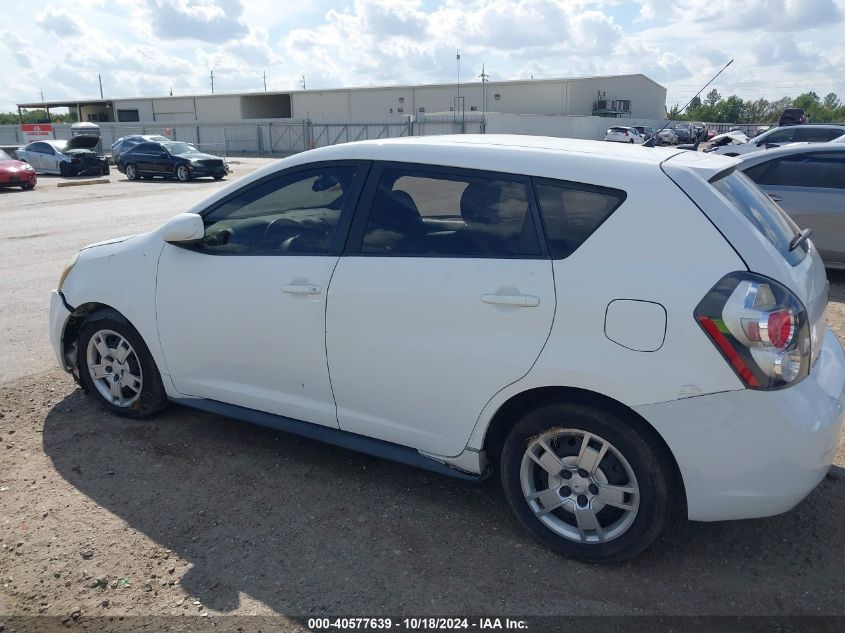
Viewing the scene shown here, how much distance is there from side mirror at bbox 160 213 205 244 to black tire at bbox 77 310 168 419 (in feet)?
2.50

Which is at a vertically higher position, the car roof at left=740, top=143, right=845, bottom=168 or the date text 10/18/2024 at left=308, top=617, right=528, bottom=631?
the car roof at left=740, top=143, right=845, bottom=168

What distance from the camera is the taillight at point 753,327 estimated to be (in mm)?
2600

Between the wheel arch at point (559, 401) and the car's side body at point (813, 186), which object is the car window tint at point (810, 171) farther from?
the wheel arch at point (559, 401)

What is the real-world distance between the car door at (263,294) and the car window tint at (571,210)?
103 centimetres

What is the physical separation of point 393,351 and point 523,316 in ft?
2.26

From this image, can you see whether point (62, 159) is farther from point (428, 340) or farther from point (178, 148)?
point (428, 340)

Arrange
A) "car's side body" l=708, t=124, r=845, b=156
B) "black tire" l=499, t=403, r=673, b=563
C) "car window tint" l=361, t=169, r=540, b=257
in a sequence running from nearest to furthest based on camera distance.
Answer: "black tire" l=499, t=403, r=673, b=563, "car window tint" l=361, t=169, r=540, b=257, "car's side body" l=708, t=124, r=845, b=156

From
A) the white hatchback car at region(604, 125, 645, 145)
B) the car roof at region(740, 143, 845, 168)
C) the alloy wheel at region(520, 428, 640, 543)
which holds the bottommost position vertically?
the alloy wheel at region(520, 428, 640, 543)

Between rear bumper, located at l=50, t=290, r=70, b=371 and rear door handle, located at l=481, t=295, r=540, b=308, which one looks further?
rear bumper, located at l=50, t=290, r=70, b=371

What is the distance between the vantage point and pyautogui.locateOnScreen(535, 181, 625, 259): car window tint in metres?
2.91

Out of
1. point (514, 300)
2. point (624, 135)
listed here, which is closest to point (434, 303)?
point (514, 300)

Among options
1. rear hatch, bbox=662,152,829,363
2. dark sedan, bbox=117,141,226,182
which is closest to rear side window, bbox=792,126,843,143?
rear hatch, bbox=662,152,829,363

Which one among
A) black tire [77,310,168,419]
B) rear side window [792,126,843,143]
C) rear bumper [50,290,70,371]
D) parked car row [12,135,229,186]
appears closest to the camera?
black tire [77,310,168,419]

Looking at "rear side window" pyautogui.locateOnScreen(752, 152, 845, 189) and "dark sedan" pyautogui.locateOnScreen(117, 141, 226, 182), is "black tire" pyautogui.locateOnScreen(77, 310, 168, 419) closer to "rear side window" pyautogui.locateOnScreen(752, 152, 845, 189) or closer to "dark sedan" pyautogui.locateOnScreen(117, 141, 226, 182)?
"rear side window" pyautogui.locateOnScreen(752, 152, 845, 189)
